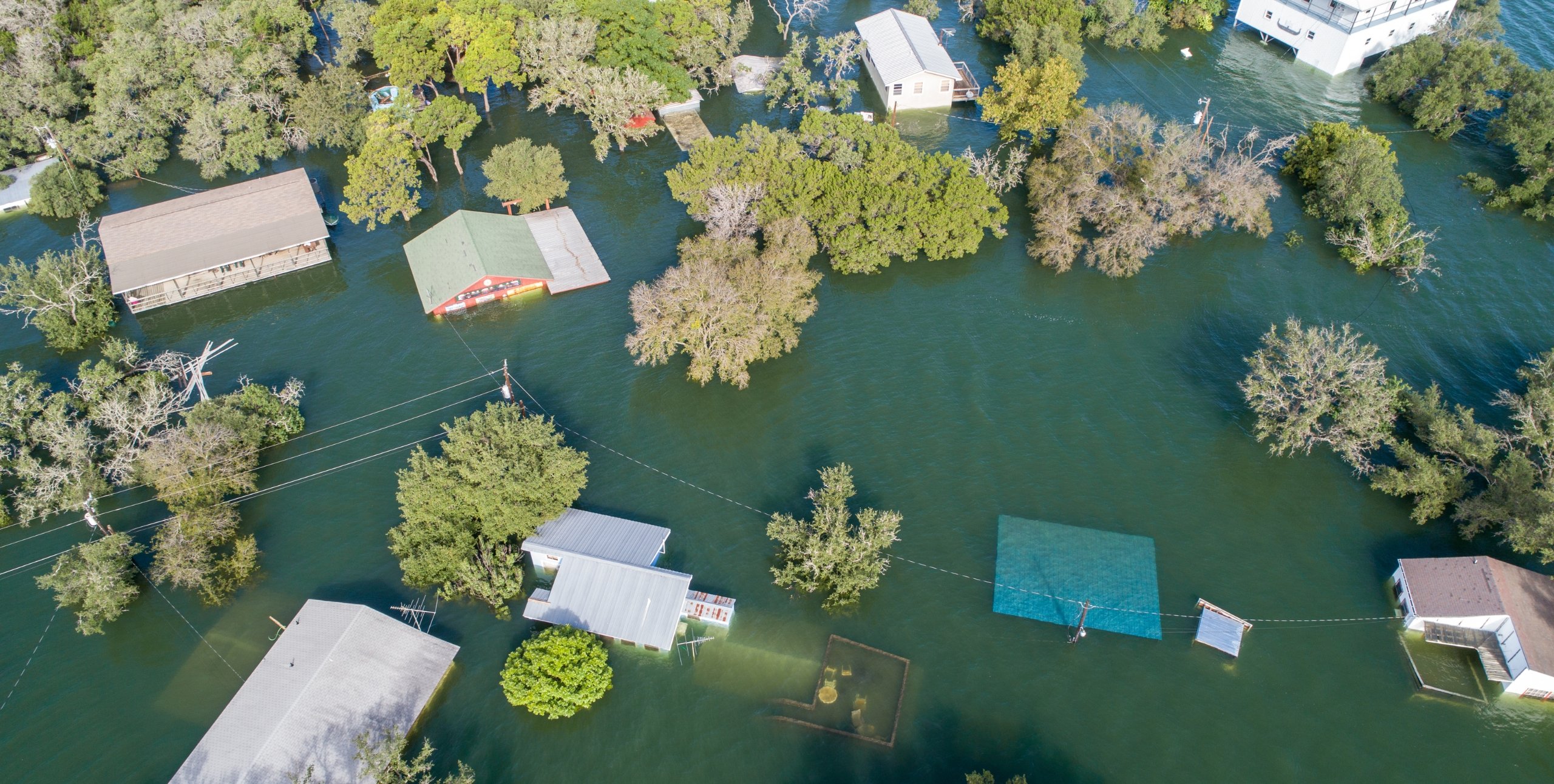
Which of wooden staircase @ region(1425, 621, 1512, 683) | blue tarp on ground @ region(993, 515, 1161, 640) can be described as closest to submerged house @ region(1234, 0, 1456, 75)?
wooden staircase @ region(1425, 621, 1512, 683)

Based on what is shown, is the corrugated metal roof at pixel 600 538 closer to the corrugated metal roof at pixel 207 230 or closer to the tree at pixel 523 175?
the tree at pixel 523 175

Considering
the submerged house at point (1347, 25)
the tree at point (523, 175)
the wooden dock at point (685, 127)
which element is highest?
the submerged house at point (1347, 25)

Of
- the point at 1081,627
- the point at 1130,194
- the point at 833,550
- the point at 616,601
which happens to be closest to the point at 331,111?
the point at 616,601

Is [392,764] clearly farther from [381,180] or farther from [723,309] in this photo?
[381,180]

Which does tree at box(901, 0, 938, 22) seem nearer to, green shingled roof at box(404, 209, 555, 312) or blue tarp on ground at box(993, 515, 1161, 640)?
green shingled roof at box(404, 209, 555, 312)

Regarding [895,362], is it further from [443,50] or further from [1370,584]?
→ [443,50]

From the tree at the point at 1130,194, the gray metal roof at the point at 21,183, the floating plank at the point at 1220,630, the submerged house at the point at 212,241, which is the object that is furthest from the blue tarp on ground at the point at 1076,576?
the gray metal roof at the point at 21,183

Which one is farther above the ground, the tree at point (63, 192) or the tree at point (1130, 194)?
the tree at point (1130, 194)
